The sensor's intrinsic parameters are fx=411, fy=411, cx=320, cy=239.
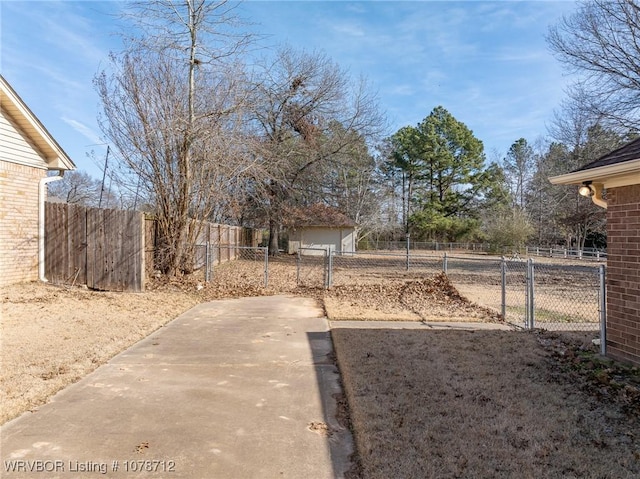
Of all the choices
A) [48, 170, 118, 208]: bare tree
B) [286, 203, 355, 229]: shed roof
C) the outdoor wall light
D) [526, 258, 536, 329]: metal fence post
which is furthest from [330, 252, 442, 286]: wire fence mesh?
[48, 170, 118, 208]: bare tree

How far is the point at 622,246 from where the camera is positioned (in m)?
4.96

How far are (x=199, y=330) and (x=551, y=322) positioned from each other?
631cm

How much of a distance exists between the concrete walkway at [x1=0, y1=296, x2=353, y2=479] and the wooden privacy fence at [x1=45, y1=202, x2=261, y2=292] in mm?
4177

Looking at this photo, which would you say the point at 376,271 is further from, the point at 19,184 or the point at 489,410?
the point at 489,410

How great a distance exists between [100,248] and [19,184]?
7.14 feet

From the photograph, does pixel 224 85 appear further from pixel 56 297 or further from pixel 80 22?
pixel 56 297

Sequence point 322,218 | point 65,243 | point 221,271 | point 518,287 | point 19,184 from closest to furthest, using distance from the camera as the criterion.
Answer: point 19,184, point 65,243, point 221,271, point 518,287, point 322,218

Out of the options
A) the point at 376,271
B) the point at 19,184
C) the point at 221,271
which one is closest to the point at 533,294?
the point at 221,271

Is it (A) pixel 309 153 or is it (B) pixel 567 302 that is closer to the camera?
(B) pixel 567 302

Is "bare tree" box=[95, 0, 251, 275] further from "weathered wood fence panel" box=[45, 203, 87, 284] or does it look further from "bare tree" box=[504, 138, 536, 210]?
"bare tree" box=[504, 138, 536, 210]

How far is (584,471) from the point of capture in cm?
257

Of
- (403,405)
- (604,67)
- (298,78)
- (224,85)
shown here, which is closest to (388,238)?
(298,78)

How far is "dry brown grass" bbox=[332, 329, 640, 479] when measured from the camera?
2.65 metres

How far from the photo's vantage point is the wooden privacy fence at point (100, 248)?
9312mm
